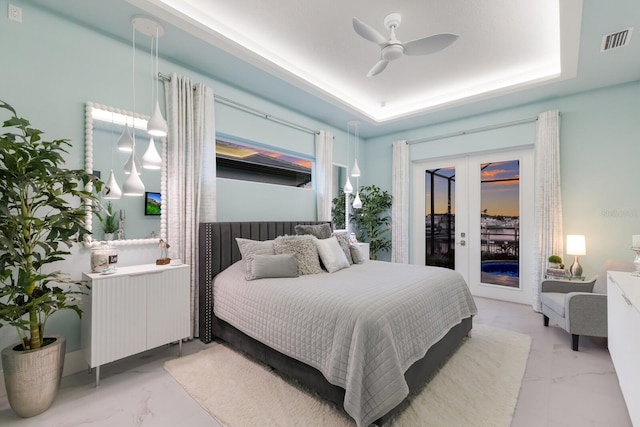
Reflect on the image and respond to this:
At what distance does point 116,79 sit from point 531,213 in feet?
17.7

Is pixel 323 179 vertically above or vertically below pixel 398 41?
below

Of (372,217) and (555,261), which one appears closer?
(555,261)

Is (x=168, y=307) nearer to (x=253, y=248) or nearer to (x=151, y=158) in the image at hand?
(x=253, y=248)

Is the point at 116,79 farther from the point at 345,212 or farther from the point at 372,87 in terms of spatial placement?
the point at 345,212

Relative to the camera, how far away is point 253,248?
297 cm

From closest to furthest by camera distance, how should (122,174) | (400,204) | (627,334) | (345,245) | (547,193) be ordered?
1. (627,334)
2. (122,174)
3. (345,245)
4. (547,193)
5. (400,204)

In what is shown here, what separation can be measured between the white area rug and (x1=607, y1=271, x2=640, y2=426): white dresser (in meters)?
0.63

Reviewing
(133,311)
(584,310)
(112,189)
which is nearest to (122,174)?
(112,189)

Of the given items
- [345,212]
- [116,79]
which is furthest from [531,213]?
[116,79]

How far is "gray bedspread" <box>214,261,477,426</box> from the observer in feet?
5.59

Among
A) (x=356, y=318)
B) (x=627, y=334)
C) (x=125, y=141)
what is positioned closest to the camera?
(x=627, y=334)

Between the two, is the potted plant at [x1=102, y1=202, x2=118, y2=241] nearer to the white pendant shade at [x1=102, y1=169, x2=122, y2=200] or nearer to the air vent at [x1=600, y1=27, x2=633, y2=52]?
the white pendant shade at [x1=102, y1=169, x2=122, y2=200]

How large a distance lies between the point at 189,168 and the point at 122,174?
592mm

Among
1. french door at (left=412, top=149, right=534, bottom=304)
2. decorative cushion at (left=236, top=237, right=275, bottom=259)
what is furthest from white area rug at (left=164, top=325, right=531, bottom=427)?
french door at (left=412, top=149, right=534, bottom=304)
